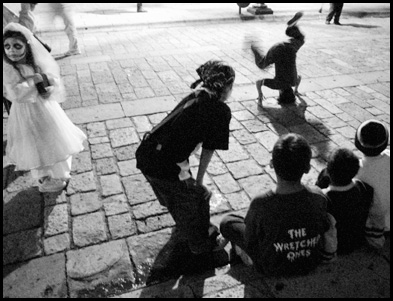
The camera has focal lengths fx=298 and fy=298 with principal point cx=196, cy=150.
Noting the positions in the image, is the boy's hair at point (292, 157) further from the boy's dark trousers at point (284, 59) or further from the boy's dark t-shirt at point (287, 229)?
the boy's dark trousers at point (284, 59)

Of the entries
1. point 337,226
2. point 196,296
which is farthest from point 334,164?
point 196,296

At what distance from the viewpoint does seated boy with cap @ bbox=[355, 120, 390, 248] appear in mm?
2426

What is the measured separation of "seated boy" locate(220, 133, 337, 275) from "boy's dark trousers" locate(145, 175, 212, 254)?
40 centimetres

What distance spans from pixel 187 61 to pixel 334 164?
590cm

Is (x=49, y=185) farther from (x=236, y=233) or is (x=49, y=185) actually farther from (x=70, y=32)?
(x=70, y=32)

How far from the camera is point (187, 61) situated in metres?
7.51

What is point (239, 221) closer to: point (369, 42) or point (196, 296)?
point (196, 296)

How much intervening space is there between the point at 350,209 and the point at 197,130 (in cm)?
134

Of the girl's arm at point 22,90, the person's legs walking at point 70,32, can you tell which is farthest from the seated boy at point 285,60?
the person's legs walking at point 70,32

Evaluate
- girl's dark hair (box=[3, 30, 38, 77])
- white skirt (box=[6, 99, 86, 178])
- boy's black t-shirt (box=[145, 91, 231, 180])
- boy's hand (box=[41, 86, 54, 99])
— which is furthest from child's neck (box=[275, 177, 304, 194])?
girl's dark hair (box=[3, 30, 38, 77])

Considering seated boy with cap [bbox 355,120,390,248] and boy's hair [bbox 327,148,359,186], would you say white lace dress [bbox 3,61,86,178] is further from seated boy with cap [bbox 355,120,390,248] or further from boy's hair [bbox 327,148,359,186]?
seated boy with cap [bbox 355,120,390,248]

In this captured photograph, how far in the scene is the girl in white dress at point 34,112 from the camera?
296 centimetres

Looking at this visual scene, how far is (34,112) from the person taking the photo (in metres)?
3.16

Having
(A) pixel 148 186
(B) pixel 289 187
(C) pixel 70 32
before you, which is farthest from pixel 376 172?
(C) pixel 70 32
